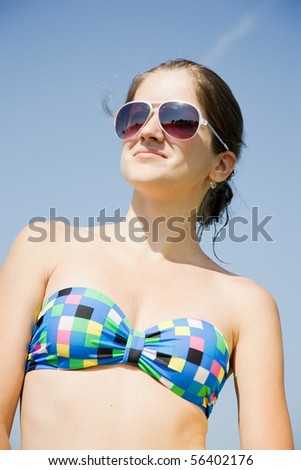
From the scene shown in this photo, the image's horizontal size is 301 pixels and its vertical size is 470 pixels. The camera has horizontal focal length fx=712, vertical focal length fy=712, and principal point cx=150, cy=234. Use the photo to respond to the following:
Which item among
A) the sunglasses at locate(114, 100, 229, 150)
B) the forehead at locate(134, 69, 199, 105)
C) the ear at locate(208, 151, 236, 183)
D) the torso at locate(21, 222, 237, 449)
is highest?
the forehead at locate(134, 69, 199, 105)

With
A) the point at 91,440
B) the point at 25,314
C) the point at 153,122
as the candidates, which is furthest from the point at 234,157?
the point at 91,440

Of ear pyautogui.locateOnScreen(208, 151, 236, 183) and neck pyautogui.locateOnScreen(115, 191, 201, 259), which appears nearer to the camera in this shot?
neck pyautogui.locateOnScreen(115, 191, 201, 259)

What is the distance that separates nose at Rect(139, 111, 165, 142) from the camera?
4.57m

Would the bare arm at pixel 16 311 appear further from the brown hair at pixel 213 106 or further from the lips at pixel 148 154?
the brown hair at pixel 213 106

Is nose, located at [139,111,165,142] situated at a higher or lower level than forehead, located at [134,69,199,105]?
lower

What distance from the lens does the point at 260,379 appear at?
418 centimetres

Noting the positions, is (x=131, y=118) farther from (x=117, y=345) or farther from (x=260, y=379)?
(x=260, y=379)

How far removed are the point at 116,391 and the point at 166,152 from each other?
5.09 ft

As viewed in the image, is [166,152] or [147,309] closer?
[147,309]

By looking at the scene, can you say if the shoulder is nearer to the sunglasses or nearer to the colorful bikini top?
the colorful bikini top

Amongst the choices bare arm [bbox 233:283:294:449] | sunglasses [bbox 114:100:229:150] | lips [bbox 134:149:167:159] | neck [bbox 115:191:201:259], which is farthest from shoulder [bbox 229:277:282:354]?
sunglasses [bbox 114:100:229:150]

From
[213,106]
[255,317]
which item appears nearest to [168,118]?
[213,106]

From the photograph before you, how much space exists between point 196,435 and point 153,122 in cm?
196

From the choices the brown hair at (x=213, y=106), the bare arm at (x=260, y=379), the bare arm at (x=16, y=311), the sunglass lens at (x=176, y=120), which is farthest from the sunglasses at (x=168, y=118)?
the bare arm at (x=260, y=379)
